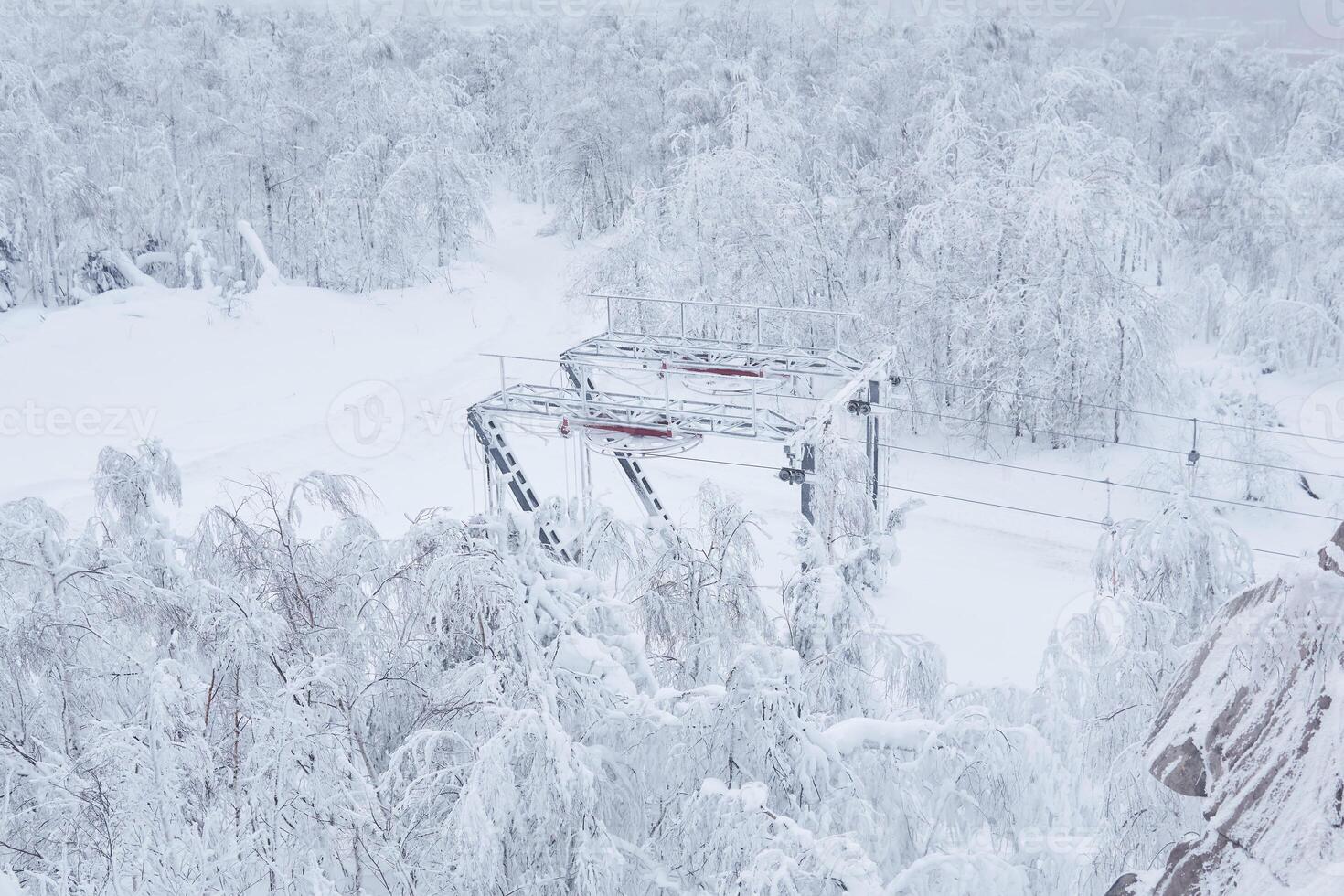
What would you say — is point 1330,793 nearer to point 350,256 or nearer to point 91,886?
point 91,886

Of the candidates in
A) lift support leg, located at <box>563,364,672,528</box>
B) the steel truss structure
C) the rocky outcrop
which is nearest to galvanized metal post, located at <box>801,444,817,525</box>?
the steel truss structure

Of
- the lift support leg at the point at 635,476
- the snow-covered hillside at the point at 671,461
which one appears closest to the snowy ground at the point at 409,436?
the snow-covered hillside at the point at 671,461

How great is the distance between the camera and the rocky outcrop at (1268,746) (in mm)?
3357

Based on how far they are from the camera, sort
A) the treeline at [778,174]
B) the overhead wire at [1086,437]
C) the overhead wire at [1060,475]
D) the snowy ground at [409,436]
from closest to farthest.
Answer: the snowy ground at [409,436] < the overhead wire at [1060,475] < the overhead wire at [1086,437] < the treeline at [778,174]

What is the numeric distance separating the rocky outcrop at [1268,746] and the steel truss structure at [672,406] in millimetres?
8580

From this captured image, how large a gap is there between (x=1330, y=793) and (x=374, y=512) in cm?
1525

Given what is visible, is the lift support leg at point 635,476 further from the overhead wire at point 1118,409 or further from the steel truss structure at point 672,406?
the overhead wire at point 1118,409

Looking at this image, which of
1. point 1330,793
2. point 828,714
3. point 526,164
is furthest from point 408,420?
point 526,164

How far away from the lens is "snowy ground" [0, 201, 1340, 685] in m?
14.9

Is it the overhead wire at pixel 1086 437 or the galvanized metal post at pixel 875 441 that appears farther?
the overhead wire at pixel 1086 437

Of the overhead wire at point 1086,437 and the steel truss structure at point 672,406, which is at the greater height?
the steel truss structure at point 672,406

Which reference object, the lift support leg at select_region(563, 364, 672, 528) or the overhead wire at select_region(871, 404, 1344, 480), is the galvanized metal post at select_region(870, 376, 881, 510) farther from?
the lift support leg at select_region(563, 364, 672, 528)

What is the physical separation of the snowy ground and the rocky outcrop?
27.8 feet

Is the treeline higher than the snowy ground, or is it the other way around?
the treeline
